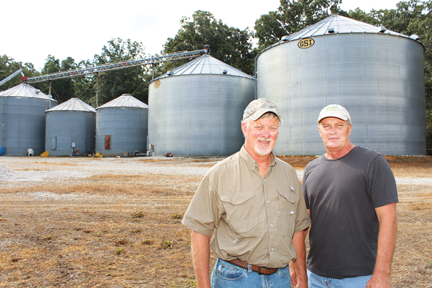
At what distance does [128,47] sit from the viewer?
6322cm

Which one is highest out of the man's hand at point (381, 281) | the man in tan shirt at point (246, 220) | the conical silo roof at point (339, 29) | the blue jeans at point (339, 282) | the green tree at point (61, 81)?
the green tree at point (61, 81)

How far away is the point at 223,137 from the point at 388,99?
14.1 metres

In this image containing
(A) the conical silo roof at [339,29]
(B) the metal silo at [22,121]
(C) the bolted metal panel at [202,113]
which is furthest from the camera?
(B) the metal silo at [22,121]

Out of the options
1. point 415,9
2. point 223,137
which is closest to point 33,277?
point 223,137

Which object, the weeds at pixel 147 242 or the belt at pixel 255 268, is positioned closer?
the belt at pixel 255 268

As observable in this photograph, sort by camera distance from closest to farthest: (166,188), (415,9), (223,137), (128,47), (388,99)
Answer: (166,188) < (388,99) < (223,137) < (415,9) < (128,47)

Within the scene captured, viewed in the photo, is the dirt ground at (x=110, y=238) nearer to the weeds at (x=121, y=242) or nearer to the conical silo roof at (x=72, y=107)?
the weeds at (x=121, y=242)

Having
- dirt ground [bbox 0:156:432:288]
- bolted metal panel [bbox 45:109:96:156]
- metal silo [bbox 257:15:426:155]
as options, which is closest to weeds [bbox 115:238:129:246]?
dirt ground [bbox 0:156:432:288]

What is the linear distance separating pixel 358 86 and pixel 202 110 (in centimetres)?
1389

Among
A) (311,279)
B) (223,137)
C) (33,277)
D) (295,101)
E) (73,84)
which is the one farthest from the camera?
(73,84)

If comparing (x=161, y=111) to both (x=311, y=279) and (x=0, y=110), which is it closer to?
(x=0, y=110)

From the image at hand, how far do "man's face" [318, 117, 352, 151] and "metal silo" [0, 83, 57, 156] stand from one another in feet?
153

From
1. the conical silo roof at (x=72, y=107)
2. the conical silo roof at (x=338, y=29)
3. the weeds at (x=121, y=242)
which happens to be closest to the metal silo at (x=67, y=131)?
the conical silo roof at (x=72, y=107)

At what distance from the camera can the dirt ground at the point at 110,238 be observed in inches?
163
